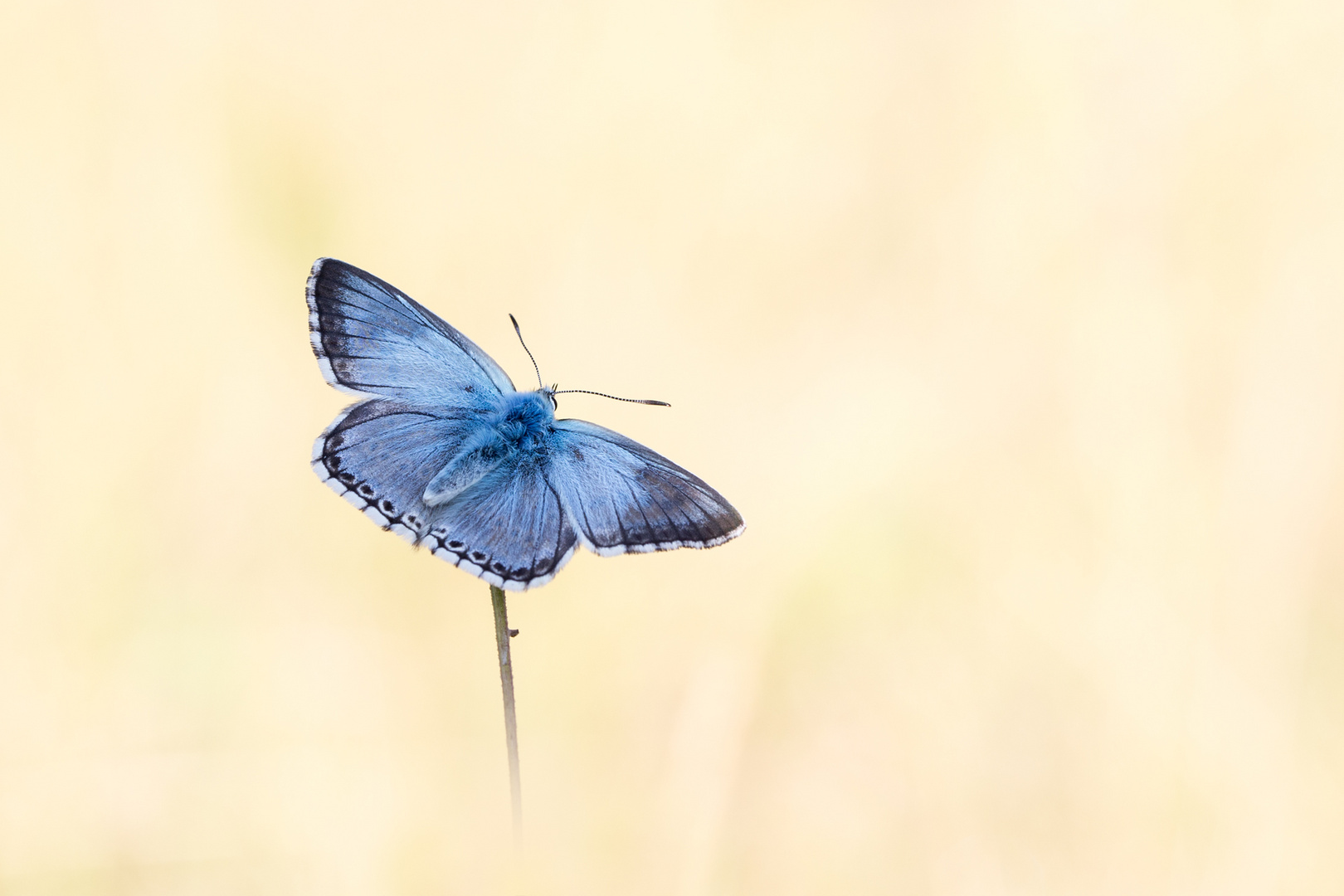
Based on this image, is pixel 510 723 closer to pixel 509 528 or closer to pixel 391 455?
pixel 509 528

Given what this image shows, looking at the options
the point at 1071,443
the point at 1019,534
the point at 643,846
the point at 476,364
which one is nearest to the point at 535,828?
the point at 643,846

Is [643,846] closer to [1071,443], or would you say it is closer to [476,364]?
[476,364]

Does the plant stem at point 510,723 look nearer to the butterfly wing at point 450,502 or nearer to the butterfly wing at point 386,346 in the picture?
the butterfly wing at point 450,502

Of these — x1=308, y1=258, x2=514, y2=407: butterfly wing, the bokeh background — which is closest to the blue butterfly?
x1=308, y1=258, x2=514, y2=407: butterfly wing

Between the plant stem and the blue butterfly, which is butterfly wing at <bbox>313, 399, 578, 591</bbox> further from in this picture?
the plant stem

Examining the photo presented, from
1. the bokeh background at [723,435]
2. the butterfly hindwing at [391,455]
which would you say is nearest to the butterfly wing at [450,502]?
the butterfly hindwing at [391,455]

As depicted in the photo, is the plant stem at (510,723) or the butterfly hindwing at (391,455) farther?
the butterfly hindwing at (391,455)
